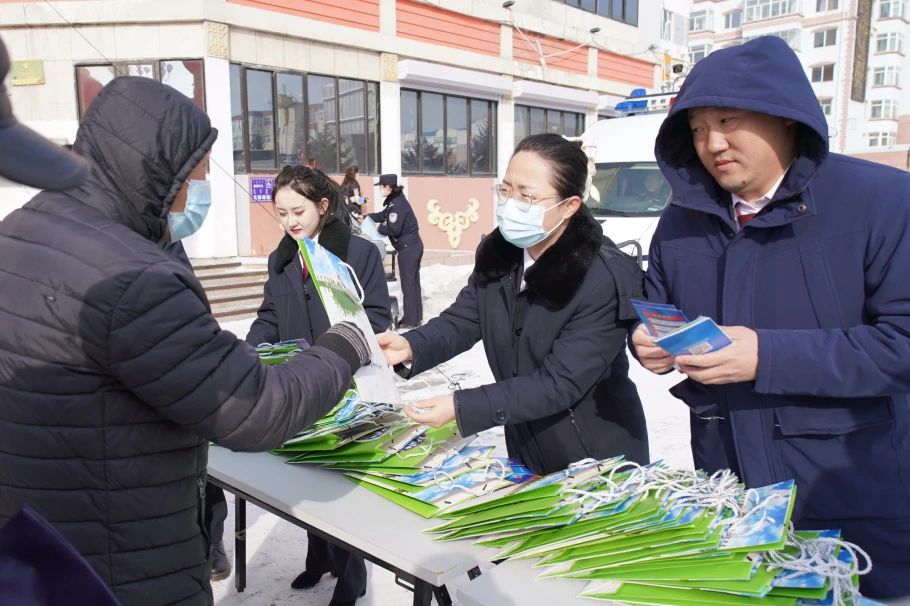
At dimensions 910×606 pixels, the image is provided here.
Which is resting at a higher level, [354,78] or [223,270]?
[354,78]

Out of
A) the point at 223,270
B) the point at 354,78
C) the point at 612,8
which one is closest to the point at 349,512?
the point at 223,270

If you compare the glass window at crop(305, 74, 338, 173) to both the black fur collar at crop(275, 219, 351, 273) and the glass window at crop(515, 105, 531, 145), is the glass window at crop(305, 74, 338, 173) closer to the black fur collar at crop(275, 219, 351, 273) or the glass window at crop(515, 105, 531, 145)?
the glass window at crop(515, 105, 531, 145)

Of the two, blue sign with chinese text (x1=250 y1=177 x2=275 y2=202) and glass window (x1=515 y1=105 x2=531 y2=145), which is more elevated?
glass window (x1=515 y1=105 x2=531 y2=145)

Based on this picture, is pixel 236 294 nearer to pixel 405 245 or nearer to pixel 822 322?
pixel 405 245

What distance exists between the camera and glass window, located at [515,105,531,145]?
16797mm

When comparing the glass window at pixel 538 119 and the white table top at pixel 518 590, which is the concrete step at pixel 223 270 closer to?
the white table top at pixel 518 590

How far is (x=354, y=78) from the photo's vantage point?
1287 cm

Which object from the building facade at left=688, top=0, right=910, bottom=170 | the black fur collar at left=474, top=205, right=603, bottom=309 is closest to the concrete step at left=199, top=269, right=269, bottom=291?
the black fur collar at left=474, top=205, right=603, bottom=309

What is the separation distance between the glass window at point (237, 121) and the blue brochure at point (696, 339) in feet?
35.3

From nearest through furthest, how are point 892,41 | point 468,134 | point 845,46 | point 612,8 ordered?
1. point 468,134
2. point 612,8
3. point 845,46
4. point 892,41

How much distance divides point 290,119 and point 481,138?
17.9ft

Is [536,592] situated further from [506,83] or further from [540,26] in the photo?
[540,26]

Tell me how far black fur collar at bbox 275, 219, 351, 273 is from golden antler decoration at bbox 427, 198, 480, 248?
38.1 feet

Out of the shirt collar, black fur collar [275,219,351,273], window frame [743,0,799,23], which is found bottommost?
black fur collar [275,219,351,273]
